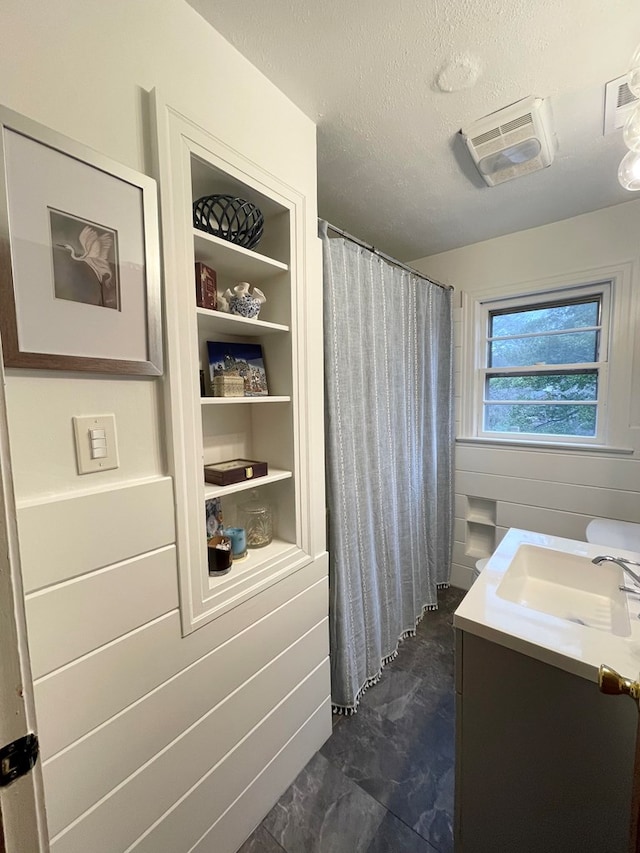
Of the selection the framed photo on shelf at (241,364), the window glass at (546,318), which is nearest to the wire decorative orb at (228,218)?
the framed photo on shelf at (241,364)

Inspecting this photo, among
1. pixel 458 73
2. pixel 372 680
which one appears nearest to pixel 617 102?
pixel 458 73

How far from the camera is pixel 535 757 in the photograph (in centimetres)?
83

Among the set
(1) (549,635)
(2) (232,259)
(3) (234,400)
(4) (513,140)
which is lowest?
(1) (549,635)

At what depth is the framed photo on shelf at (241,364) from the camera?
119cm

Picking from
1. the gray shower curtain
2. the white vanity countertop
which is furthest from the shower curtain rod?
the white vanity countertop

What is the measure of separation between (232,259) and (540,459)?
2088mm

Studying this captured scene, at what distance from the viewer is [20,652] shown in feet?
1.53

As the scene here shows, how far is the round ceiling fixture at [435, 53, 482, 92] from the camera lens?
1.01 metres

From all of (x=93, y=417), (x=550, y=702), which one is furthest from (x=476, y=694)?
(x=93, y=417)

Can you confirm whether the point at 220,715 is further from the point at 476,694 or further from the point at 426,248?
the point at 426,248

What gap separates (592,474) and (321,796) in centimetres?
203

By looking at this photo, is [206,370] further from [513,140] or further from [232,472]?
[513,140]

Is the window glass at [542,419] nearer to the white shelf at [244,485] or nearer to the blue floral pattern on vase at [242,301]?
the white shelf at [244,485]

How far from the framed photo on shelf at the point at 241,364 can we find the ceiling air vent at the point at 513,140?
1.15m
